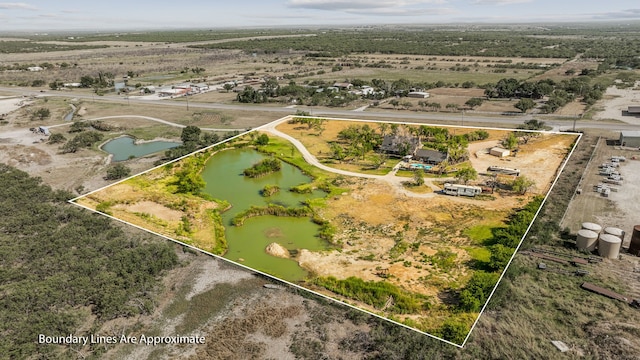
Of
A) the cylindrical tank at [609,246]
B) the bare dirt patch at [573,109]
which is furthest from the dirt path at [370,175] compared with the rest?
the bare dirt patch at [573,109]

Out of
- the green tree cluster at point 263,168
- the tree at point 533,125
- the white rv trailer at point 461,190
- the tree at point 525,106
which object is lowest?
the white rv trailer at point 461,190

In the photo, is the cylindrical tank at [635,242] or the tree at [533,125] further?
the tree at [533,125]

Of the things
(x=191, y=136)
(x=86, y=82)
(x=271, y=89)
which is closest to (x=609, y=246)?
(x=191, y=136)

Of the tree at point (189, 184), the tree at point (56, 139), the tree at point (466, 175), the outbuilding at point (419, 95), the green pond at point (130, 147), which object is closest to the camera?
the tree at point (189, 184)

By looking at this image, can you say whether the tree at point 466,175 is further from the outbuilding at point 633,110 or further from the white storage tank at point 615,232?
the outbuilding at point 633,110

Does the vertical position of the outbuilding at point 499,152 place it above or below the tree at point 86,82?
below

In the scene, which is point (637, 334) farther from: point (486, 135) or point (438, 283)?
point (486, 135)

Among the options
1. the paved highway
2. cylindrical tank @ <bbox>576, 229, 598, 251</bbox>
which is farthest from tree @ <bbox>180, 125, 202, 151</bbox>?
cylindrical tank @ <bbox>576, 229, 598, 251</bbox>

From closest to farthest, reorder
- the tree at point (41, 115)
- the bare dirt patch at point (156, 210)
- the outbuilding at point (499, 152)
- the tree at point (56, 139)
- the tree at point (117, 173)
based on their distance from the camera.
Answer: the bare dirt patch at point (156, 210), the outbuilding at point (499, 152), the tree at point (117, 173), the tree at point (56, 139), the tree at point (41, 115)
